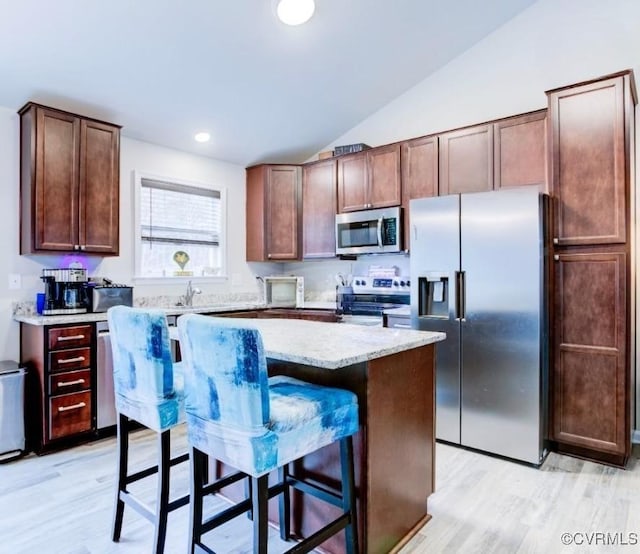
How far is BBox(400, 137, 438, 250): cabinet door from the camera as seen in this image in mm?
3711

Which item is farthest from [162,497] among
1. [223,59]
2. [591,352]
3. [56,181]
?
[223,59]

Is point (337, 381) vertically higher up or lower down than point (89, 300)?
lower down

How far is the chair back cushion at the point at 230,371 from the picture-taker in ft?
4.40

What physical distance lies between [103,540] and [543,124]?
12.1 feet

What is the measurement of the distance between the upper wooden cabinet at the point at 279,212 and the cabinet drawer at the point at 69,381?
7.01 feet

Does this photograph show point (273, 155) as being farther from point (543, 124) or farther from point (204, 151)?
point (543, 124)

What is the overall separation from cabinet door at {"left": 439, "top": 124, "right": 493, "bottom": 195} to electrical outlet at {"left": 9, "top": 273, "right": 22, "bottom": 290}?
3.42 meters

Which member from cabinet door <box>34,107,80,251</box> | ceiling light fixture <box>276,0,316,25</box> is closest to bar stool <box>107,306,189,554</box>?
cabinet door <box>34,107,80,251</box>

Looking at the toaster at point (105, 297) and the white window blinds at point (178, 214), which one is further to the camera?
the white window blinds at point (178, 214)

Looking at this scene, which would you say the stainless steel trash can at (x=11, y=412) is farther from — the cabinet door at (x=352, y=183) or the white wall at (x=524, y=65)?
the white wall at (x=524, y=65)

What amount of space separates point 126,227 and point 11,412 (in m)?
1.73

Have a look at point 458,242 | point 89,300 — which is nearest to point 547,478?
point 458,242

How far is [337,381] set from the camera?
70.7 inches

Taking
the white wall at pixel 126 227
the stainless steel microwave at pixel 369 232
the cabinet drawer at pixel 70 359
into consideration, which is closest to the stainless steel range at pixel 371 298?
the stainless steel microwave at pixel 369 232
